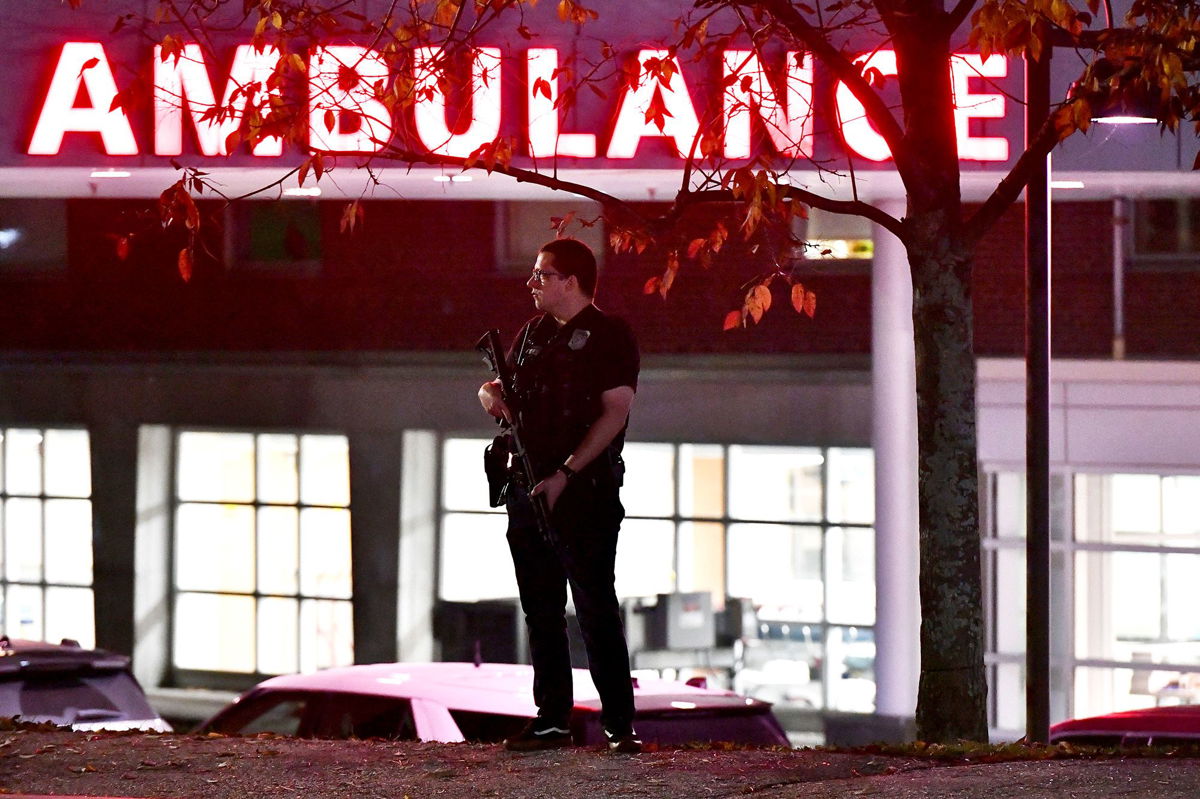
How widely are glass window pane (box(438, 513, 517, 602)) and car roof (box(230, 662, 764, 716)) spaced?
871 cm

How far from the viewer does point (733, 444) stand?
16.9m

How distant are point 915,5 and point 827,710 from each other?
1079 cm

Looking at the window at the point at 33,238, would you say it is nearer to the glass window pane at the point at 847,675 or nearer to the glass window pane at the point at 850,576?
the glass window pane at the point at 850,576

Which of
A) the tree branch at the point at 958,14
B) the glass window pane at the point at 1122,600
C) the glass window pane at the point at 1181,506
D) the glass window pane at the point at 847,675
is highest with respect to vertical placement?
the tree branch at the point at 958,14

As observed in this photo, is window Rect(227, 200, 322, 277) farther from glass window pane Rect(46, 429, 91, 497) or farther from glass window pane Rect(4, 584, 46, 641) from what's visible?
glass window pane Rect(4, 584, 46, 641)

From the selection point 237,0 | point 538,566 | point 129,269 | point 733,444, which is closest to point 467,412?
point 733,444

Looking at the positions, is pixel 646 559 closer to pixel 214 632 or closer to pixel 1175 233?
pixel 214 632

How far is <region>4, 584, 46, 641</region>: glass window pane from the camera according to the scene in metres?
19.4

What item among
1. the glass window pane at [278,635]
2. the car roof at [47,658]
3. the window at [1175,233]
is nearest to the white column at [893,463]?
the window at [1175,233]

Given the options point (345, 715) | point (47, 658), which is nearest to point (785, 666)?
point (47, 658)

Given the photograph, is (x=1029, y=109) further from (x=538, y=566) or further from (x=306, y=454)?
(x=306, y=454)

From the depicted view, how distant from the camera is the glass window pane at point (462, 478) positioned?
1767 cm

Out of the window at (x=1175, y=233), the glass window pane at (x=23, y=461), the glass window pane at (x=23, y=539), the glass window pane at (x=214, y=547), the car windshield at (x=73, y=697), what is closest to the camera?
the car windshield at (x=73, y=697)

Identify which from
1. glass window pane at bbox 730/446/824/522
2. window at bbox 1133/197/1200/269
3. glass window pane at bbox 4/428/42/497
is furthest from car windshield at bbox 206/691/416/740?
glass window pane at bbox 4/428/42/497
